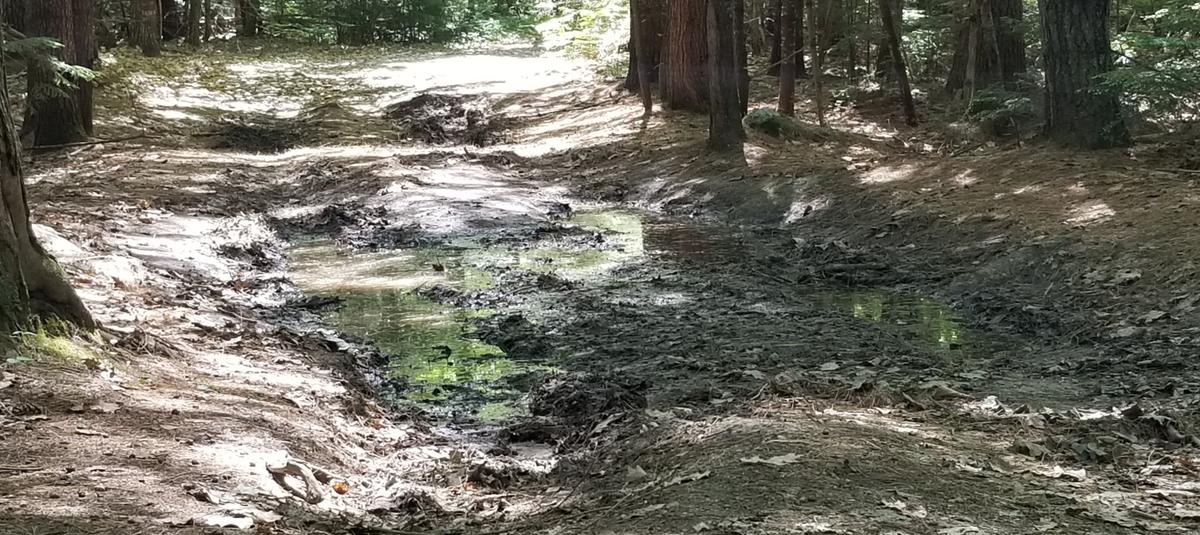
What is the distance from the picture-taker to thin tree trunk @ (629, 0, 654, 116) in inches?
720

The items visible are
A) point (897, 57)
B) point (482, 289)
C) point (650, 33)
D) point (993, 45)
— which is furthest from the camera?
point (650, 33)

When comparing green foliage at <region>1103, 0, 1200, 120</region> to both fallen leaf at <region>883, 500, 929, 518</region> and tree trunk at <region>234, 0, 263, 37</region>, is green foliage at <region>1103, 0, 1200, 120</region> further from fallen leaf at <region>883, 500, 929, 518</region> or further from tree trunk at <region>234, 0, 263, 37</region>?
tree trunk at <region>234, 0, 263, 37</region>

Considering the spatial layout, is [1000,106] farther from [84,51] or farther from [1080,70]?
[84,51]

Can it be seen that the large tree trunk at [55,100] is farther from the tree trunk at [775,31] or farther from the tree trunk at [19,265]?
the tree trunk at [775,31]

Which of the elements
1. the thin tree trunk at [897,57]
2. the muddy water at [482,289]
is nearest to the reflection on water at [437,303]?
the muddy water at [482,289]

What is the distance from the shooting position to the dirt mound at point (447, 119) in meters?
20.1

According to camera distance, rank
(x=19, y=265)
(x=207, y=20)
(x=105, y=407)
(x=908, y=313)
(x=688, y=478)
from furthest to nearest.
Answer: (x=207, y=20) < (x=908, y=313) < (x=19, y=265) < (x=105, y=407) < (x=688, y=478)

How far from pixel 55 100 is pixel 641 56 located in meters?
9.16

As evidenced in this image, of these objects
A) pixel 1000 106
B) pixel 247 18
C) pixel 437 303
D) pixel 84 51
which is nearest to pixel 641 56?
pixel 1000 106

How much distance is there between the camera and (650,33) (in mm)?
21062

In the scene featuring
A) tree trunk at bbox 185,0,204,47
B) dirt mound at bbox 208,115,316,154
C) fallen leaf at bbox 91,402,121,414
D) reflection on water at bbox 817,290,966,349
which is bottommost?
reflection on water at bbox 817,290,966,349

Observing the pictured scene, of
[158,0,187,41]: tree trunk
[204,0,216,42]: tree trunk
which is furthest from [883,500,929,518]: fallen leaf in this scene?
[158,0,187,41]: tree trunk

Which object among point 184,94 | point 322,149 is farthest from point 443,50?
point 322,149

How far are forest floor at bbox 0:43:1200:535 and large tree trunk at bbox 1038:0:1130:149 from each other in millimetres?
337
